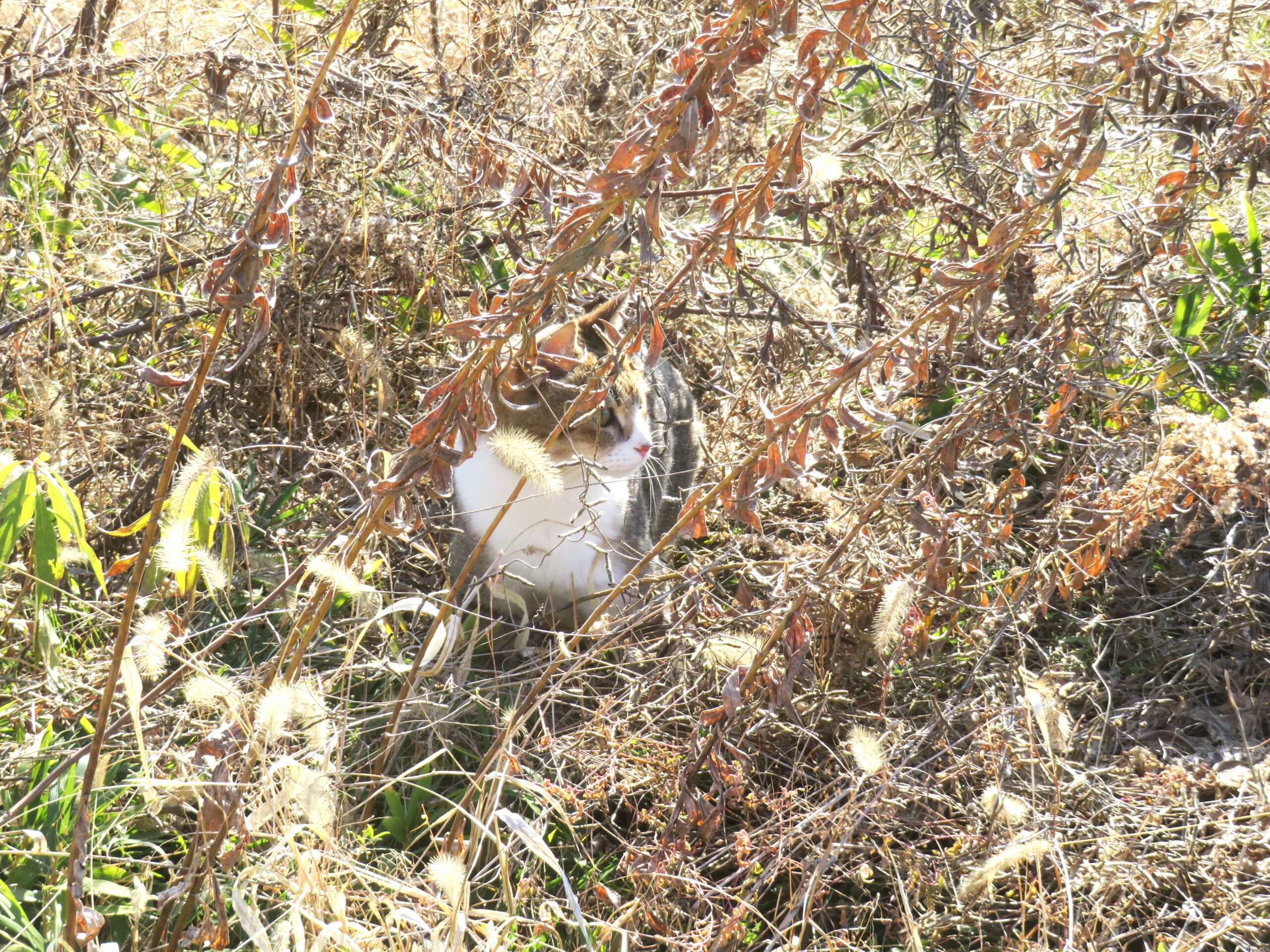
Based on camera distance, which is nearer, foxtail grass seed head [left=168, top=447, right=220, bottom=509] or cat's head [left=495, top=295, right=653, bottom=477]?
foxtail grass seed head [left=168, top=447, right=220, bottom=509]

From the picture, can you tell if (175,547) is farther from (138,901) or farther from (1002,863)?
(1002,863)

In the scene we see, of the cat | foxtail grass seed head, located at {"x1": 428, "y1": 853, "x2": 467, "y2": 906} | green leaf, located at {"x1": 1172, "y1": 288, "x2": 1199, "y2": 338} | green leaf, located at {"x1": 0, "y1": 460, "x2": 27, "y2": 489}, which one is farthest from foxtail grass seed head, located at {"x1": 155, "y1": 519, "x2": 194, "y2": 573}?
green leaf, located at {"x1": 1172, "y1": 288, "x2": 1199, "y2": 338}

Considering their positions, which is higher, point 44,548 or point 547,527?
point 44,548

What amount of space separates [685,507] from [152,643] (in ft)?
3.16

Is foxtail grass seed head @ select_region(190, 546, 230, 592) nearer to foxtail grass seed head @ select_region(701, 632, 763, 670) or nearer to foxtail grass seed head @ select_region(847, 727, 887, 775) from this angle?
foxtail grass seed head @ select_region(701, 632, 763, 670)

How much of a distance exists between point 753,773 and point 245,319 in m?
1.98

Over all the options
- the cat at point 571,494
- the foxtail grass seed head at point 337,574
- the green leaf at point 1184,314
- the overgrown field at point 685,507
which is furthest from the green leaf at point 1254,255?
the foxtail grass seed head at point 337,574

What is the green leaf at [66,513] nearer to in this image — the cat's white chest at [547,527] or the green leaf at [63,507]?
the green leaf at [63,507]

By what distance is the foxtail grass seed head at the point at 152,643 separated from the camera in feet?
5.65

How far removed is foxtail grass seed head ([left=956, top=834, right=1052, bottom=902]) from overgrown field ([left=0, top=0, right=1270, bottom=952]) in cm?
1

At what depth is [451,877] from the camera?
1581 millimetres

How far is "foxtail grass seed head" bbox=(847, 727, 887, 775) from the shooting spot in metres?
1.97

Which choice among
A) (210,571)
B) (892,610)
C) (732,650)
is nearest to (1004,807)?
(892,610)

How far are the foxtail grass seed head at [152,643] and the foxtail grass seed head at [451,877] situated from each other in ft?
1.84
